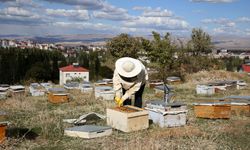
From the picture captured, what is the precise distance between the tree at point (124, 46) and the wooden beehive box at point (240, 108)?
2497cm

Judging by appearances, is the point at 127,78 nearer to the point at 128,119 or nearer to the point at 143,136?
the point at 128,119

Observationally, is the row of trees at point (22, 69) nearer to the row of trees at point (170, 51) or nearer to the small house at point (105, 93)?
the row of trees at point (170, 51)

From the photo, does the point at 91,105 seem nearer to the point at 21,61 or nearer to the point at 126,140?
the point at 126,140

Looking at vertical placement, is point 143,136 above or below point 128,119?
below

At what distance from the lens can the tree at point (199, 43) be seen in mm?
32094

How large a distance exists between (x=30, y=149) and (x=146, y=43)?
23.3 metres

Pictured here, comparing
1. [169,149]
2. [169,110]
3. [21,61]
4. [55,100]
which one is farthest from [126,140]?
[21,61]

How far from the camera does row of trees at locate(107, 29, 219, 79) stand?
26.7m

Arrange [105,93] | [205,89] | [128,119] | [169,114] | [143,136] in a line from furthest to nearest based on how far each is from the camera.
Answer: [205,89] → [105,93] → [169,114] → [128,119] → [143,136]

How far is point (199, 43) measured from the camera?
105ft

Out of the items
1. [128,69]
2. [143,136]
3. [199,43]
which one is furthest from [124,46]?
[143,136]

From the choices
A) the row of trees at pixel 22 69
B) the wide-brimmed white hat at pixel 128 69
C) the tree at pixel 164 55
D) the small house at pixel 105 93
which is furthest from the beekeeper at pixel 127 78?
the row of trees at pixel 22 69

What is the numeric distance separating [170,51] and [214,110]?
17375mm

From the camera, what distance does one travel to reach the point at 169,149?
6.39 metres
